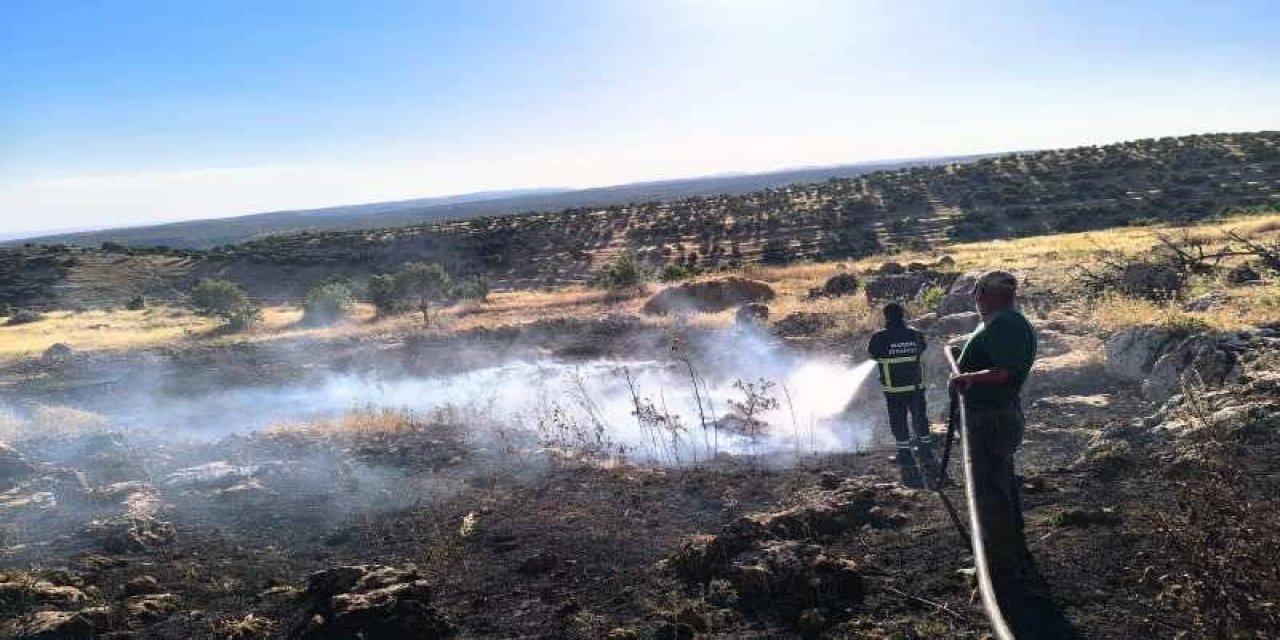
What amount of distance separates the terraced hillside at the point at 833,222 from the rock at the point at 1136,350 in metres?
28.6

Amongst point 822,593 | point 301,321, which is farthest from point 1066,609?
point 301,321

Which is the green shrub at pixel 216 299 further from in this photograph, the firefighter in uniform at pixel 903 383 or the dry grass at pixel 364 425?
the firefighter in uniform at pixel 903 383

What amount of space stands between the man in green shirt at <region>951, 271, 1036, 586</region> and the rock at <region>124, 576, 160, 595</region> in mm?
5769

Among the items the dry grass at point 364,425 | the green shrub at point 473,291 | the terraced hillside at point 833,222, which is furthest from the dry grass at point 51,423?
the terraced hillside at point 833,222

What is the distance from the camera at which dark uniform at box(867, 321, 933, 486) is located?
694cm

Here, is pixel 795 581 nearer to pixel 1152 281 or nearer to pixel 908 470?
pixel 908 470

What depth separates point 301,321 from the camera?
27.2 meters

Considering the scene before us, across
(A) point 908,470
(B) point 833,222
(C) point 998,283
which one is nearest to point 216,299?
(A) point 908,470

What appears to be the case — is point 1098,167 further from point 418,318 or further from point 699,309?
point 418,318

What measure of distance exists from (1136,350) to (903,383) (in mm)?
3563

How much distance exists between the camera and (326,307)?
2752 centimetres

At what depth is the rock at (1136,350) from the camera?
8289 mm

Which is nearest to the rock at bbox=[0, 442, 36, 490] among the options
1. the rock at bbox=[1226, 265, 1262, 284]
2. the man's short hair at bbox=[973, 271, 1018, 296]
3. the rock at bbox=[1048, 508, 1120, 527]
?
the man's short hair at bbox=[973, 271, 1018, 296]

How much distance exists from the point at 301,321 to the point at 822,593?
86.7ft
